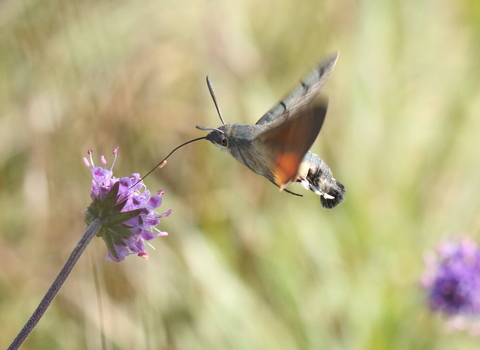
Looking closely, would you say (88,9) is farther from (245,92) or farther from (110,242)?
(110,242)

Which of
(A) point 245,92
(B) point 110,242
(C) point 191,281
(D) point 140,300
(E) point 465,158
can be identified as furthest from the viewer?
(E) point 465,158

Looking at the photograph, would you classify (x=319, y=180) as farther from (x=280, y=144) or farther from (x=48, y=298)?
(x=48, y=298)

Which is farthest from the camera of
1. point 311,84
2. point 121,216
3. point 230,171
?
point 230,171

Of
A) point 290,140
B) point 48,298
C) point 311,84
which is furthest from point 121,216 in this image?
point 311,84

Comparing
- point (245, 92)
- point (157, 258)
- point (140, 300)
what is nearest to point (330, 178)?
point (140, 300)

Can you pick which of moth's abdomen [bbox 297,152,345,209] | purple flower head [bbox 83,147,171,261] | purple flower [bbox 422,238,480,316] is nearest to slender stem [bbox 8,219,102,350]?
purple flower head [bbox 83,147,171,261]

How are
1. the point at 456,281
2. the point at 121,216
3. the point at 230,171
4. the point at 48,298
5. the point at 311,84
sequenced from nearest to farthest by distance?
the point at 48,298, the point at 121,216, the point at 311,84, the point at 456,281, the point at 230,171

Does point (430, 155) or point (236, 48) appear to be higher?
point (236, 48)
